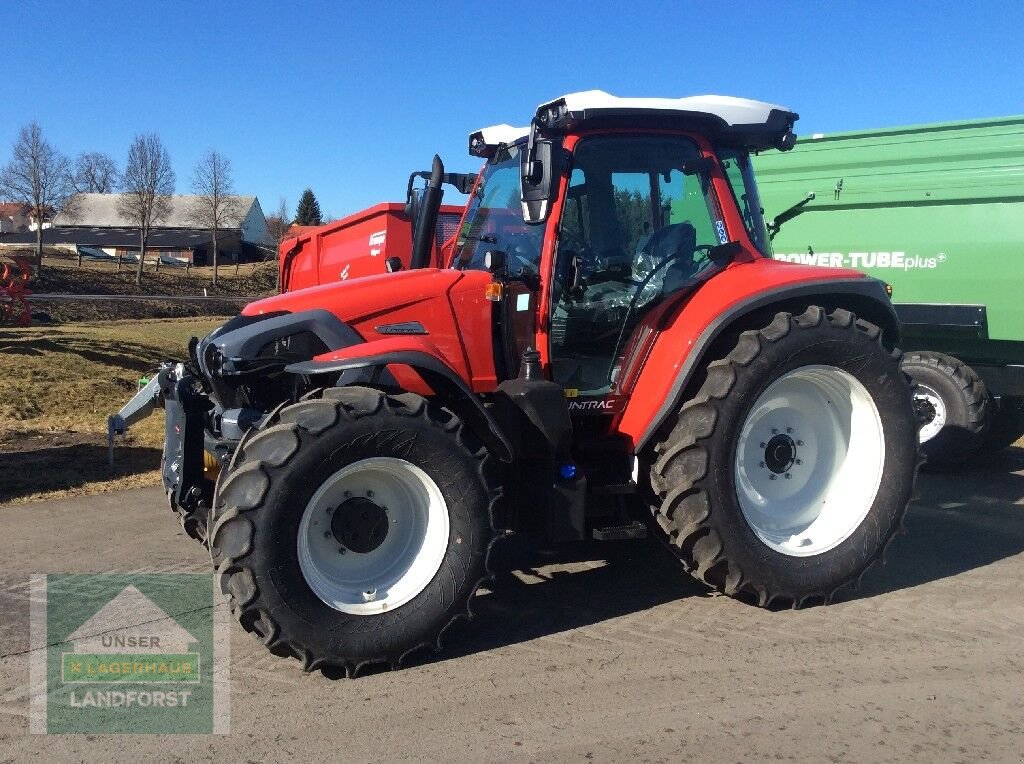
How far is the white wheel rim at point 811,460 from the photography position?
186 inches

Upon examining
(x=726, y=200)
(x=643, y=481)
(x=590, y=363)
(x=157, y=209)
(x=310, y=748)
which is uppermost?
(x=157, y=209)

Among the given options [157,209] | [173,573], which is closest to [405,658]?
[173,573]

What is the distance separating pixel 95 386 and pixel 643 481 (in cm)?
813

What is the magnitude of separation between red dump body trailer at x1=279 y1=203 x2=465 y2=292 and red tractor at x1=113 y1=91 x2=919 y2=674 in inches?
120

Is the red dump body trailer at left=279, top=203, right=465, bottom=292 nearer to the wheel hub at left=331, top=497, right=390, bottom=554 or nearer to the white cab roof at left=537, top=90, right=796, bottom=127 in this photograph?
the white cab roof at left=537, top=90, right=796, bottom=127

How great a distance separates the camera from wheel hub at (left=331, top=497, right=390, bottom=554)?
3854 millimetres

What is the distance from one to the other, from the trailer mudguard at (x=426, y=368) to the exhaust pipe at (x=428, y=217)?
4.33ft

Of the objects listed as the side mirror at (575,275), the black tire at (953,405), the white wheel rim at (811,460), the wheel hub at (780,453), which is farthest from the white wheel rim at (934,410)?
the side mirror at (575,275)

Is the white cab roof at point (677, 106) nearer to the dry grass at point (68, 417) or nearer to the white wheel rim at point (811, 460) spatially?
the white wheel rim at point (811, 460)

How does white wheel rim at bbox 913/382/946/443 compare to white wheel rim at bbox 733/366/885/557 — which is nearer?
white wheel rim at bbox 733/366/885/557

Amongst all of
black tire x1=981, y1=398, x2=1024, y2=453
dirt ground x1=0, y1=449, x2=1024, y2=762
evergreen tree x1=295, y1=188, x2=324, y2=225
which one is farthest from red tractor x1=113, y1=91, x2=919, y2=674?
evergreen tree x1=295, y1=188, x2=324, y2=225

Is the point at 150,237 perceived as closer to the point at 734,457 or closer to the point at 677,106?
the point at 677,106

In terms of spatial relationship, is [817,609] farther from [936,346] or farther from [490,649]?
[936,346]

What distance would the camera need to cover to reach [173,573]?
5.04 metres
